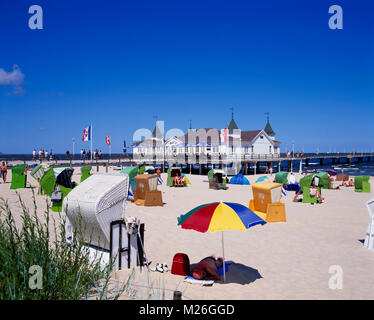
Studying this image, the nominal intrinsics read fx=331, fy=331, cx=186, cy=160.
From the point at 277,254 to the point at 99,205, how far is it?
4.37 m

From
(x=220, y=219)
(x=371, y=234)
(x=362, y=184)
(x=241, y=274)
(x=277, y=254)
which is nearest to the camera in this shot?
(x=220, y=219)

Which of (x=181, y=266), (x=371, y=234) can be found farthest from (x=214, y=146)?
(x=181, y=266)

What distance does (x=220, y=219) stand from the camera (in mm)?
5516

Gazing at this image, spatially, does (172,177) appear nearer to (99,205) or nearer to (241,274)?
(241,274)

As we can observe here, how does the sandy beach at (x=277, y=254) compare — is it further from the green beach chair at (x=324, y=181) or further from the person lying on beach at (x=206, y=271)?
the green beach chair at (x=324, y=181)

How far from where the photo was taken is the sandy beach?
5.58 meters

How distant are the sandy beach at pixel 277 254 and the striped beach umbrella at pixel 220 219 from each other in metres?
0.78

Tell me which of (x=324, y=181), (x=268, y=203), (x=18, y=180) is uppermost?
(x=18, y=180)

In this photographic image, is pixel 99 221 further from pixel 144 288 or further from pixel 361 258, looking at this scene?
pixel 361 258

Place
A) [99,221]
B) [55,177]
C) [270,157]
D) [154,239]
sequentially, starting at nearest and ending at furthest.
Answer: [99,221] → [154,239] → [55,177] → [270,157]
